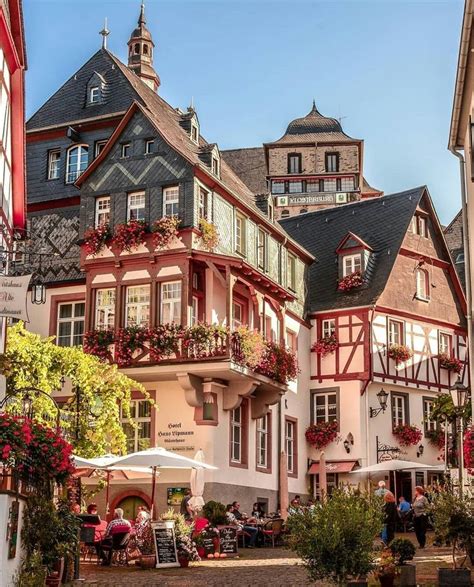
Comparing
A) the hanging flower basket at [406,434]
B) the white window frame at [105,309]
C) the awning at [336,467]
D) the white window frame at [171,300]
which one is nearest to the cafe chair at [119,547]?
the white window frame at [171,300]

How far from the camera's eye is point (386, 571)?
14398 millimetres

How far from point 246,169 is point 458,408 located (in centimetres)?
6870

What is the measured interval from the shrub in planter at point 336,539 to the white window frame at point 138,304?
14236mm

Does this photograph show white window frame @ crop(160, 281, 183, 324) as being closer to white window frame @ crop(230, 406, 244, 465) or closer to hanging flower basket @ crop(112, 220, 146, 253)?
hanging flower basket @ crop(112, 220, 146, 253)

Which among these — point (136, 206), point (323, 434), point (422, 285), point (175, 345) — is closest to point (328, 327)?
point (323, 434)

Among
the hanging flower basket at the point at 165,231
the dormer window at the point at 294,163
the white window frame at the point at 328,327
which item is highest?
the dormer window at the point at 294,163

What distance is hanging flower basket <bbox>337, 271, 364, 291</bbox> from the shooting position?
35438 millimetres

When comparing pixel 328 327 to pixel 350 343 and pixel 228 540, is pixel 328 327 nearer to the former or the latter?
pixel 350 343

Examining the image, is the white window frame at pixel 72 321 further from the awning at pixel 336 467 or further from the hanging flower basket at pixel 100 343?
Result: the awning at pixel 336 467

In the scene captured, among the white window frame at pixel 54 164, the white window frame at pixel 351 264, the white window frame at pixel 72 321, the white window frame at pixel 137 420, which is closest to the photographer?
the white window frame at pixel 137 420

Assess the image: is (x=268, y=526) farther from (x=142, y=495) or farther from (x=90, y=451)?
(x=90, y=451)

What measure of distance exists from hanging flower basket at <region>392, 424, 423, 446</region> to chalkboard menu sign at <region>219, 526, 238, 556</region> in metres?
12.6

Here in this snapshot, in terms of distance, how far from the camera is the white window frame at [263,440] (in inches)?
1179

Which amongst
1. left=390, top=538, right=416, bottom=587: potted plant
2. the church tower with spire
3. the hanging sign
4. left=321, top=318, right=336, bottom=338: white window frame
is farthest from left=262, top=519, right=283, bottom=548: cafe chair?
the church tower with spire
